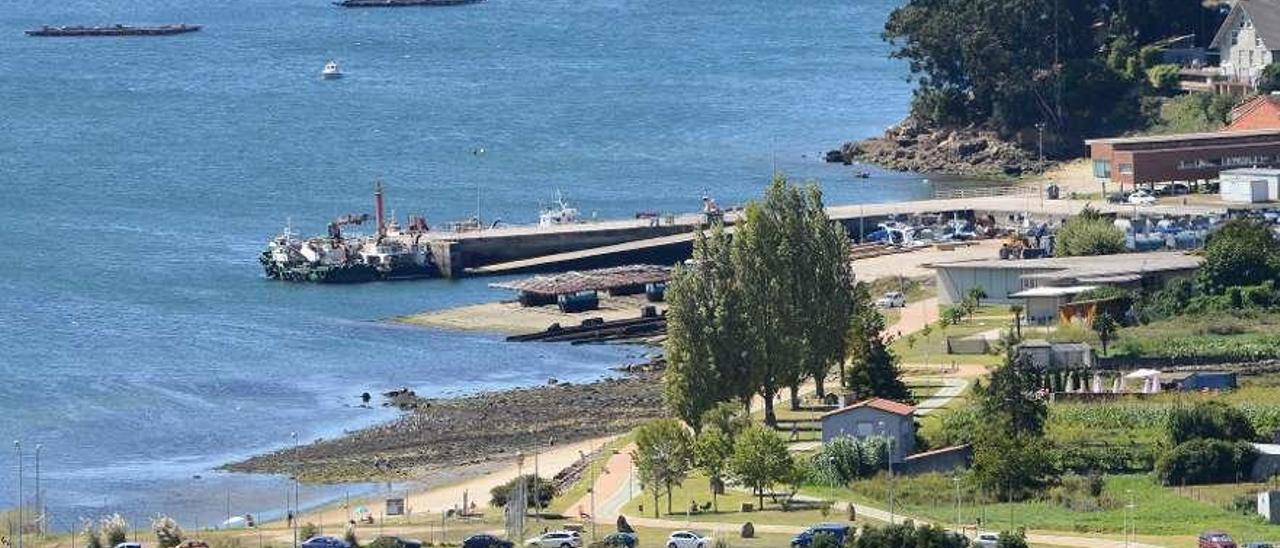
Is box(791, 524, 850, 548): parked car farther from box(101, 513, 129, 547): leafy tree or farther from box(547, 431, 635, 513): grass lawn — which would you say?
box(101, 513, 129, 547): leafy tree

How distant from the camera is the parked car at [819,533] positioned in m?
60.3

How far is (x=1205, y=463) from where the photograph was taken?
6638 cm

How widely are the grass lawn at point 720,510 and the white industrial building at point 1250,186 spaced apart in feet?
138

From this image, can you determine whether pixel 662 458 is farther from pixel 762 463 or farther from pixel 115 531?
pixel 115 531

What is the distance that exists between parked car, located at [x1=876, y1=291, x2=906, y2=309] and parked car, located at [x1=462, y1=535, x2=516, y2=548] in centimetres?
3512

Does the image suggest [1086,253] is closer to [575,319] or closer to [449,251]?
[575,319]

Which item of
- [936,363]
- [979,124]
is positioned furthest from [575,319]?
[979,124]

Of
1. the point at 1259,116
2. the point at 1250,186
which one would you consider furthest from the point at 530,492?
the point at 1259,116

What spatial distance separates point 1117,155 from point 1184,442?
4713 cm

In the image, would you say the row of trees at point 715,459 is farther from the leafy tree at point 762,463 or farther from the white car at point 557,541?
the white car at point 557,541

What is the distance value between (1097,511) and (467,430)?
2322 centimetres

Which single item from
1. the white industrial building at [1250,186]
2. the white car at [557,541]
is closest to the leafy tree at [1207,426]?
the white car at [557,541]

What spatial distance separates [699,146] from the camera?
145250 millimetres

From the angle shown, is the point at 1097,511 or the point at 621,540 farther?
the point at 1097,511
